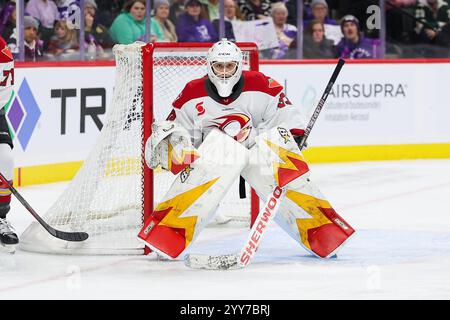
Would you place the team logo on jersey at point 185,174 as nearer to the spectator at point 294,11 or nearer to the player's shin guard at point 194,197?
the player's shin guard at point 194,197

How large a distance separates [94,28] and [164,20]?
1.98 ft

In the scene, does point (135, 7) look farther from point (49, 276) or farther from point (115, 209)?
point (49, 276)

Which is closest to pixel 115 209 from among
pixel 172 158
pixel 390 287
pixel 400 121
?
pixel 172 158

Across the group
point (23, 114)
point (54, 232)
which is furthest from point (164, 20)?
point (54, 232)

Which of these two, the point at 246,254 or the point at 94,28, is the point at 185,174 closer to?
the point at 246,254

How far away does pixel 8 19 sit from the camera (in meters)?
7.93

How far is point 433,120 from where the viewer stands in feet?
33.2

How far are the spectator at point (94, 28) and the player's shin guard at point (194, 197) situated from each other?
139 inches

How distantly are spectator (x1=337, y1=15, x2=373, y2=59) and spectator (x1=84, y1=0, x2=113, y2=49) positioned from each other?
2.08 meters

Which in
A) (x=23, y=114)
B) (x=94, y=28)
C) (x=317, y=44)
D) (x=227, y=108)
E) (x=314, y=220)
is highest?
(x=94, y=28)

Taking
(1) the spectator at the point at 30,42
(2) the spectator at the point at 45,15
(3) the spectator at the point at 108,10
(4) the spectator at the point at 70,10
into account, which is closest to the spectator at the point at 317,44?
(3) the spectator at the point at 108,10

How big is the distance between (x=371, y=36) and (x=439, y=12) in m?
0.65

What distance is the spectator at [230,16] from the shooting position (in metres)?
9.40

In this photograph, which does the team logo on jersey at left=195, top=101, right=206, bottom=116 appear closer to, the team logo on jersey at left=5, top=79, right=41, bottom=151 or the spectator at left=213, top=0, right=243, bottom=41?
the team logo on jersey at left=5, top=79, right=41, bottom=151
